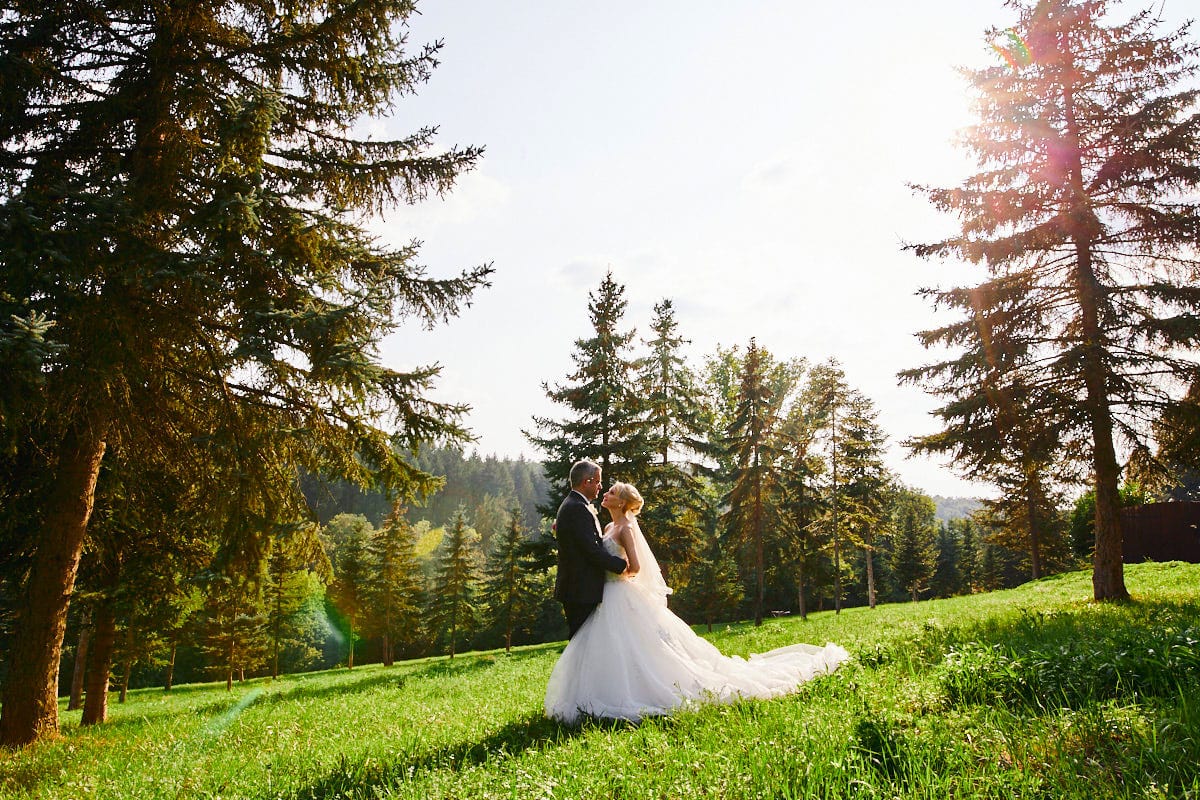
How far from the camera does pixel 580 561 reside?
6.80 meters

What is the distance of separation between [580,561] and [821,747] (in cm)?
339

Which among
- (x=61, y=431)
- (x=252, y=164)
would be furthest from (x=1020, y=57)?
(x=61, y=431)

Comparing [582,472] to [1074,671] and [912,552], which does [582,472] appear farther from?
[912,552]

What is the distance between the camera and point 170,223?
917 centimetres

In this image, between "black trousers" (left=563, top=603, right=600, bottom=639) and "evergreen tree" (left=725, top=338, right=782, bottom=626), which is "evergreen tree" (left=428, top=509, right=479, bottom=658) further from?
"black trousers" (left=563, top=603, right=600, bottom=639)

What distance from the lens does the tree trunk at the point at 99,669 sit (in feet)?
44.5

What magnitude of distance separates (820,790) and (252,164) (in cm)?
955

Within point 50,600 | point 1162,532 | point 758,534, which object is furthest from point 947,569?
point 50,600

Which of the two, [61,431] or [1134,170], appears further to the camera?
[1134,170]

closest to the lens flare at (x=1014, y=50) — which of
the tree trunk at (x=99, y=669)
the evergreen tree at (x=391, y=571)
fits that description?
the tree trunk at (x=99, y=669)

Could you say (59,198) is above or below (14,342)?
above

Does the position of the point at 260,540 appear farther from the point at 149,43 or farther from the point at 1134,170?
the point at 1134,170

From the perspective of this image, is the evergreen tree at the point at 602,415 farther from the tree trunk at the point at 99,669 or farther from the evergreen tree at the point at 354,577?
the evergreen tree at the point at 354,577

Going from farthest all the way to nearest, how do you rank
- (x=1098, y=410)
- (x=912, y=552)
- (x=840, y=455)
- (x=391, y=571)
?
(x=912, y=552), (x=391, y=571), (x=840, y=455), (x=1098, y=410)
